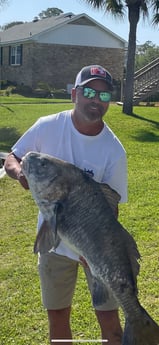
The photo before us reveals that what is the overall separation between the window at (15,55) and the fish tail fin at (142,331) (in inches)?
1538

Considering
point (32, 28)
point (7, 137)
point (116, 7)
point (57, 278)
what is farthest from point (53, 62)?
point (57, 278)

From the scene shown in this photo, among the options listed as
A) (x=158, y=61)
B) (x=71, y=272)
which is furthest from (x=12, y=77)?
(x=71, y=272)

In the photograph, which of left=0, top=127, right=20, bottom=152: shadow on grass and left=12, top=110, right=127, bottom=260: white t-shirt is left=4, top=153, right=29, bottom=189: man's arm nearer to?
left=12, top=110, right=127, bottom=260: white t-shirt

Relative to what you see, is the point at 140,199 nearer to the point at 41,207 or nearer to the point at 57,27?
the point at 41,207

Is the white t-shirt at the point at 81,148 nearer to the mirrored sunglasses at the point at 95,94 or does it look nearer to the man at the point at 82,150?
the man at the point at 82,150

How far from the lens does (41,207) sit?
8.45ft

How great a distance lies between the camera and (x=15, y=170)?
9.58 feet

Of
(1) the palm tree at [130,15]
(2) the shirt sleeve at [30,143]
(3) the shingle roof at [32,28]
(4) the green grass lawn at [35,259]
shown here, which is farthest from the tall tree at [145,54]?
(2) the shirt sleeve at [30,143]

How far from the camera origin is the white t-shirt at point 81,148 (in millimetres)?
2953

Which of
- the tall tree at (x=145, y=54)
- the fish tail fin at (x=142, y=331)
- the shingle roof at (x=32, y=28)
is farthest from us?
the tall tree at (x=145, y=54)

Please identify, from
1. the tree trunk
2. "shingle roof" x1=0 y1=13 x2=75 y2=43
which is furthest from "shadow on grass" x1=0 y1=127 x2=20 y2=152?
"shingle roof" x1=0 y1=13 x2=75 y2=43

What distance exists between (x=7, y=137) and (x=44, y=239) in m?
12.0

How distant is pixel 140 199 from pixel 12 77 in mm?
34480

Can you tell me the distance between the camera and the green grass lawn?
14.2 feet
